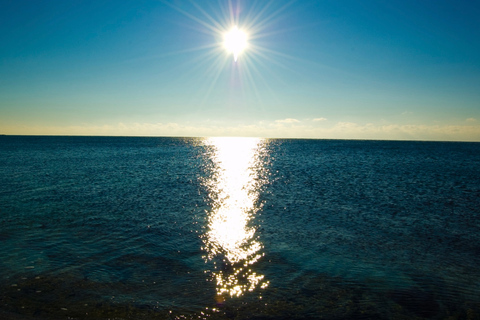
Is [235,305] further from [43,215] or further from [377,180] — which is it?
[377,180]

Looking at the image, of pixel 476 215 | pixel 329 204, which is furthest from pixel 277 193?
pixel 476 215

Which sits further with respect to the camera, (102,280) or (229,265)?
(229,265)

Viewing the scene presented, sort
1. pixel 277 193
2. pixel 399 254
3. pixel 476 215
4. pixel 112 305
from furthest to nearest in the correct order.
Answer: pixel 277 193, pixel 476 215, pixel 399 254, pixel 112 305

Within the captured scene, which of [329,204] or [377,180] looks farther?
[377,180]

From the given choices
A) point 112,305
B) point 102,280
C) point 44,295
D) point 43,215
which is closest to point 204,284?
point 112,305

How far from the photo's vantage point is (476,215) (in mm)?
24000

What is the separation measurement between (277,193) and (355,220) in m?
12.3

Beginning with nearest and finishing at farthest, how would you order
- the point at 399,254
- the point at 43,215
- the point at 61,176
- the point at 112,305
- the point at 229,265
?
the point at 112,305
the point at 229,265
the point at 399,254
the point at 43,215
the point at 61,176

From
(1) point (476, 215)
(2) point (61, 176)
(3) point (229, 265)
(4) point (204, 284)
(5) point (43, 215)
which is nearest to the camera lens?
(4) point (204, 284)

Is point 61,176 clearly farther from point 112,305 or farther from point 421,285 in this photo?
point 421,285

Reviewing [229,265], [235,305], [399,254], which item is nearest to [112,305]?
[235,305]

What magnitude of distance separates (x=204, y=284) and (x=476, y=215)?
24320mm

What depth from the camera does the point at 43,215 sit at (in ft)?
70.8

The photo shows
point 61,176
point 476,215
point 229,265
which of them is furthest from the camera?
point 61,176
